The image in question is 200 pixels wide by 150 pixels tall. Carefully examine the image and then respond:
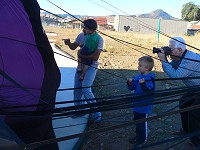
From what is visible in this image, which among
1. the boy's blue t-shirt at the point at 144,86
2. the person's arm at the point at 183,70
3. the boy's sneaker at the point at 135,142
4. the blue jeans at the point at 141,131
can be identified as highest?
the person's arm at the point at 183,70

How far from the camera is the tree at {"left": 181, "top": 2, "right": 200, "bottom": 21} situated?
305ft

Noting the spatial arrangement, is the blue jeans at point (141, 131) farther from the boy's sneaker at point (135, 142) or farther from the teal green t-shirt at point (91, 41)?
the teal green t-shirt at point (91, 41)

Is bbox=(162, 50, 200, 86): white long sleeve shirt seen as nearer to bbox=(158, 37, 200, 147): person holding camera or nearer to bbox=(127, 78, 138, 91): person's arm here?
bbox=(158, 37, 200, 147): person holding camera

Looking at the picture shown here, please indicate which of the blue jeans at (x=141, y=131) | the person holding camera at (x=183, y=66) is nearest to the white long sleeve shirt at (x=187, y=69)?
the person holding camera at (x=183, y=66)

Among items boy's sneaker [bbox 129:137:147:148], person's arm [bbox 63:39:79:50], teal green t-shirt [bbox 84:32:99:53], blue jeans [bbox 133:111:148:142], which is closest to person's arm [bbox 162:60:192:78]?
Result: blue jeans [bbox 133:111:148:142]

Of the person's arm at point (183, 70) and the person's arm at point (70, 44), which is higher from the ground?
the person's arm at point (70, 44)

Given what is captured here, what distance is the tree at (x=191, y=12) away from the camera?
93000 mm

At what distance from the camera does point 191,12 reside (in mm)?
98000

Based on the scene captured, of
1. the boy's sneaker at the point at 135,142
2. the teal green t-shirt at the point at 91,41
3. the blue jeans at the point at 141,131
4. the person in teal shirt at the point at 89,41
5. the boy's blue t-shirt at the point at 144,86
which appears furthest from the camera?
the teal green t-shirt at the point at 91,41

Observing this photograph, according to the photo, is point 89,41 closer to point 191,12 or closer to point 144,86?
point 144,86

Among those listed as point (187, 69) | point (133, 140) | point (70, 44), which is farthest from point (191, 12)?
point (187, 69)

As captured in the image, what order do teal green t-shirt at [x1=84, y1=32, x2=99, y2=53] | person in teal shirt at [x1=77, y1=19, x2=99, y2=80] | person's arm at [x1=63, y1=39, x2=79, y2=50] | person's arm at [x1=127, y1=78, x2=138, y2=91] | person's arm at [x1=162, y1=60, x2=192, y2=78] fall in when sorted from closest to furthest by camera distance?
person's arm at [x1=162, y1=60, x2=192, y2=78], person's arm at [x1=127, y1=78, x2=138, y2=91], person in teal shirt at [x1=77, y1=19, x2=99, y2=80], teal green t-shirt at [x1=84, y1=32, x2=99, y2=53], person's arm at [x1=63, y1=39, x2=79, y2=50]

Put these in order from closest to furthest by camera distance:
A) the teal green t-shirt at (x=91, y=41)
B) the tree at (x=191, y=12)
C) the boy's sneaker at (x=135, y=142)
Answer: the boy's sneaker at (x=135, y=142)
the teal green t-shirt at (x=91, y=41)
the tree at (x=191, y=12)

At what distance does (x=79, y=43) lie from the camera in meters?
5.09
